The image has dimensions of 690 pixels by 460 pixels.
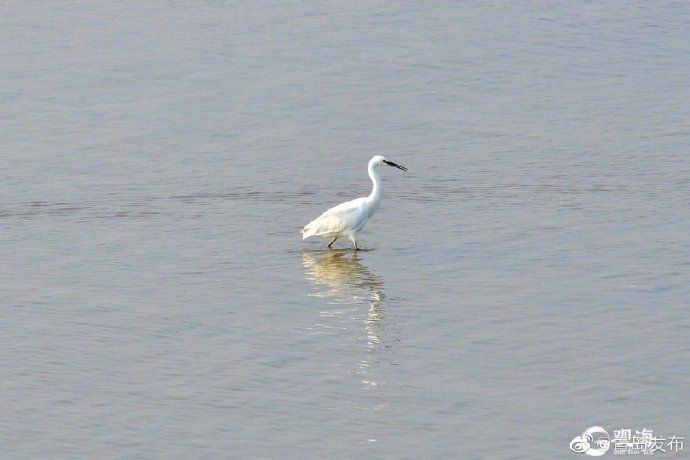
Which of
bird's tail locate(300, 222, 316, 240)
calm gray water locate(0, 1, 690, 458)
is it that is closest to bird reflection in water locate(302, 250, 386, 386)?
calm gray water locate(0, 1, 690, 458)

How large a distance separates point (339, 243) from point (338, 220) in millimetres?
1536

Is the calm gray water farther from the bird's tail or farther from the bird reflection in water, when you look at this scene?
the bird's tail

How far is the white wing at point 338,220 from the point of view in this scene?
76.7 ft

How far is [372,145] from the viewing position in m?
31.0

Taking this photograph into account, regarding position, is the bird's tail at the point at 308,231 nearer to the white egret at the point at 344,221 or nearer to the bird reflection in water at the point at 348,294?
the white egret at the point at 344,221

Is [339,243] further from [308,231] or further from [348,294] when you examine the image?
[348,294]

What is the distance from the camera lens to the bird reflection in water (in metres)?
18.3

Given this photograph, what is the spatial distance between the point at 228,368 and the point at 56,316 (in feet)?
11.6

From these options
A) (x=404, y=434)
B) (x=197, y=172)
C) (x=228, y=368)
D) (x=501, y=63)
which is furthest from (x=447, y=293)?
(x=501, y=63)

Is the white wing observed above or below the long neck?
below

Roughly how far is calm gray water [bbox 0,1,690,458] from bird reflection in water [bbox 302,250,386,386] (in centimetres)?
7

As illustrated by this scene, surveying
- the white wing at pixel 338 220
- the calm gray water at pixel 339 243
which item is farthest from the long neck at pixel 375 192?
the calm gray water at pixel 339 243

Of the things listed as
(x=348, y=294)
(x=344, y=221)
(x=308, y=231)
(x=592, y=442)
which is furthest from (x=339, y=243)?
(x=592, y=442)

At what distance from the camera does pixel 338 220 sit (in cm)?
2338
